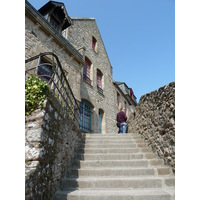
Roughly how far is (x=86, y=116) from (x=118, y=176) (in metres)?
5.51

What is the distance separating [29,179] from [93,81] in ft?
26.1

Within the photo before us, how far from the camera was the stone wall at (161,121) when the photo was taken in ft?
9.80

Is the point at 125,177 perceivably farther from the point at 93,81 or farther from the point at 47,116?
the point at 93,81

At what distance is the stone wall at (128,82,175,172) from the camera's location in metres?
2.99

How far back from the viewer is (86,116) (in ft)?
27.4

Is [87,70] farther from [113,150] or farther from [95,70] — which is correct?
[113,150]

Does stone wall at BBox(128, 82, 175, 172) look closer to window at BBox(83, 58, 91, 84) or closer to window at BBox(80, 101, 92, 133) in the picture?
window at BBox(80, 101, 92, 133)

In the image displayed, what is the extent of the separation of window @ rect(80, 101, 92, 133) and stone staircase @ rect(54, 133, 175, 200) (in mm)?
3888

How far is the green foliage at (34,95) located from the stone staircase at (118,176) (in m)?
1.36

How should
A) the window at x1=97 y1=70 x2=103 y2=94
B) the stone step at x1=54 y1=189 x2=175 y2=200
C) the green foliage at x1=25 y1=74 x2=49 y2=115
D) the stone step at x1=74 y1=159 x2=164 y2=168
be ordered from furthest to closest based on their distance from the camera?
the window at x1=97 y1=70 x2=103 y2=94
the stone step at x1=74 y1=159 x2=164 y2=168
the stone step at x1=54 y1=189 x2=175 y2=200
the green foliage at x1=25 y1=74 x2=49 y2=115

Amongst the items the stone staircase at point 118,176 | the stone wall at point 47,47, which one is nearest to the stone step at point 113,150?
the stone staircase at point 118,176

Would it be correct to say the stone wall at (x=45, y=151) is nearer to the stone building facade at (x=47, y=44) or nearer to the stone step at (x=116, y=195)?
the stone step at (x=116, y=195)

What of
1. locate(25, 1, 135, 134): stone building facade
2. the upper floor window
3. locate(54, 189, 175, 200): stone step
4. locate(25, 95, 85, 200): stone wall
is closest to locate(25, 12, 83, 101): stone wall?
locate(25, 1, 135, 134): stone building facade
